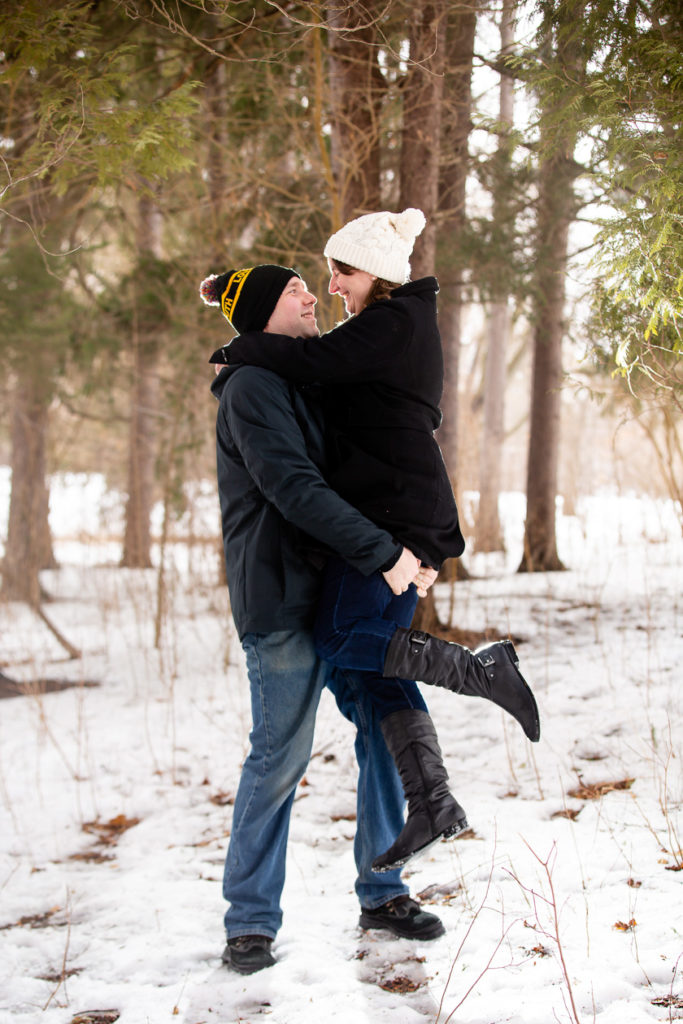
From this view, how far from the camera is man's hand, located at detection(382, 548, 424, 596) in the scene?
226 centimetres

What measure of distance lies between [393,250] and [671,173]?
0.79 m

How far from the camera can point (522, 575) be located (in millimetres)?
7969

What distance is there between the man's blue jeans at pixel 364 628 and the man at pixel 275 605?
0.08 m

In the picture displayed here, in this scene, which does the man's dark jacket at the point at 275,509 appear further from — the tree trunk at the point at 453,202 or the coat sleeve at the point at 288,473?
the tree trunk at the point at 453,202

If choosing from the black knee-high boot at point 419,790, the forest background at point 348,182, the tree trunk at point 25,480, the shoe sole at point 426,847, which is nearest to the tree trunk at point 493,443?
the forest background at point 348,182

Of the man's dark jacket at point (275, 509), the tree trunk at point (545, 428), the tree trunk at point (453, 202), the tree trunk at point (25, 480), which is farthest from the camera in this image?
the tree trunk at point (25, 480)

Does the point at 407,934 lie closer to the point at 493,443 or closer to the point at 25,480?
the point at 25,480

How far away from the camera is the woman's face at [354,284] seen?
2490 millimetres

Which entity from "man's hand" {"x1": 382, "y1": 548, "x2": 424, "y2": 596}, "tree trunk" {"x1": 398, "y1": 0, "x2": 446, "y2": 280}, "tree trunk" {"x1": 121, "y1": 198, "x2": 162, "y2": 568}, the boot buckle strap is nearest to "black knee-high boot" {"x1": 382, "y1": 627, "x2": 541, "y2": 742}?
the boot buckle strap

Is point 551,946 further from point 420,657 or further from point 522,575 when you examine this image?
point 522,575

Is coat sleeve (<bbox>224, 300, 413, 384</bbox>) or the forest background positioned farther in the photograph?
the forest background

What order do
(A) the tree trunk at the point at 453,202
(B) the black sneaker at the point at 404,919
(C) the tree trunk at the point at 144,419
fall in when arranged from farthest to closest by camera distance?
(C) the tree trunk at the point at 144,419
(A) the tree trunk at the point at 453,202
(B) the black sneaker at the point at 404,919

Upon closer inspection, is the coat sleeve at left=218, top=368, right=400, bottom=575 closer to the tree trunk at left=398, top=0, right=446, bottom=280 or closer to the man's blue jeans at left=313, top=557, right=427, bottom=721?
the man's blue jeans at left=313, top=557, right=427, bottom=721

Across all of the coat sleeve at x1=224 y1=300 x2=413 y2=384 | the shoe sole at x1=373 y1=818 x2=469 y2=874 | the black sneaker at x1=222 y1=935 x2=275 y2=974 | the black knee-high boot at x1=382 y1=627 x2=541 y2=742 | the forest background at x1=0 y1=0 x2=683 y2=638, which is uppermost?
the forest background at x1=0 y1=0 x2=683 y2=638
